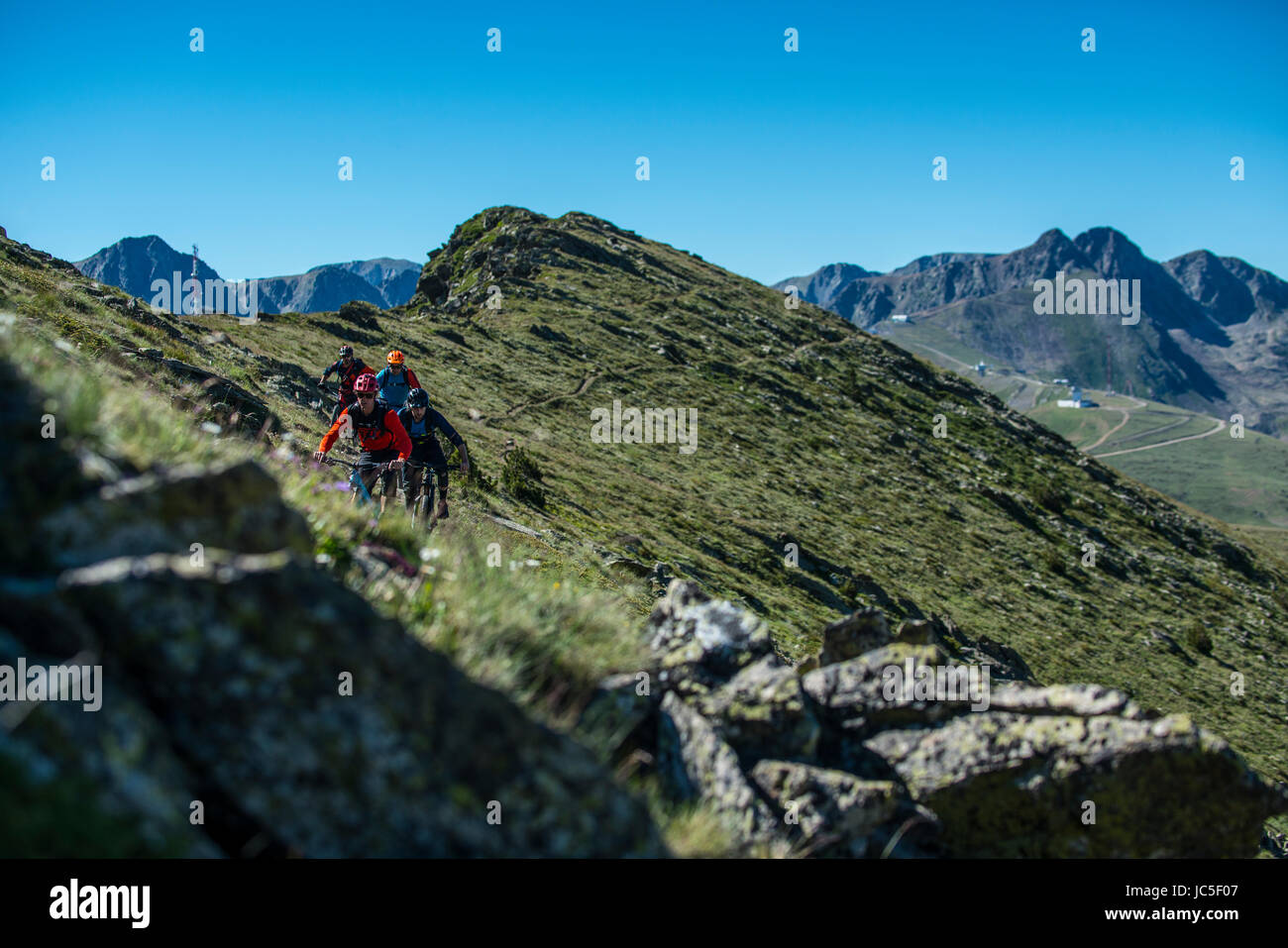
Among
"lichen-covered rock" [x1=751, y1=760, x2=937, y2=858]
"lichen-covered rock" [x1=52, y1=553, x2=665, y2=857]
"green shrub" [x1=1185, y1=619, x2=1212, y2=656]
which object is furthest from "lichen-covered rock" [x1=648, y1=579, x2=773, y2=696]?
"green shrub" [x1=1185, y1=619, x2=1212, y2=656]

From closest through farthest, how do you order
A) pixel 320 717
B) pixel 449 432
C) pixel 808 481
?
1. pixel 320 717
2. pixel 449 432
3. pixel 808 481

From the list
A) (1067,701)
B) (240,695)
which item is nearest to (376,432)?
(240,695)

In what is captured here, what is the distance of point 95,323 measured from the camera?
746 inches

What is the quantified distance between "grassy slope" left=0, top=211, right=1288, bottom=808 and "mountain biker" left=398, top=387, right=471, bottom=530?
3.77 meters

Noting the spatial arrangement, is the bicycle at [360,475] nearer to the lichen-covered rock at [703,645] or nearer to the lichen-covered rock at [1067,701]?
the lichen-covered rock at [703,645]

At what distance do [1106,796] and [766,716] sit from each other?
2.70 meters

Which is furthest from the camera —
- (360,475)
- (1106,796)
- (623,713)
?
(360,475)

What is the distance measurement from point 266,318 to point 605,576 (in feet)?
108

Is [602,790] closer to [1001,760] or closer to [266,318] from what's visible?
[1001,760]

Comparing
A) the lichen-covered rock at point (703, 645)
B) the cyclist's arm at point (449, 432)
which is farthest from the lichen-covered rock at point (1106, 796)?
the cyclist's arm at point (449, 432)

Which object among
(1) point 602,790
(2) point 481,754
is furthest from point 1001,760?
(2) point 481,754

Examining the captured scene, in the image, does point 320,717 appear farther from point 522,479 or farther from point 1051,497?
point 1051,497

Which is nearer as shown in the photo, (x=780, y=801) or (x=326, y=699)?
(x=326, y=699)

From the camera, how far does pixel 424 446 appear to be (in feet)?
44.0
